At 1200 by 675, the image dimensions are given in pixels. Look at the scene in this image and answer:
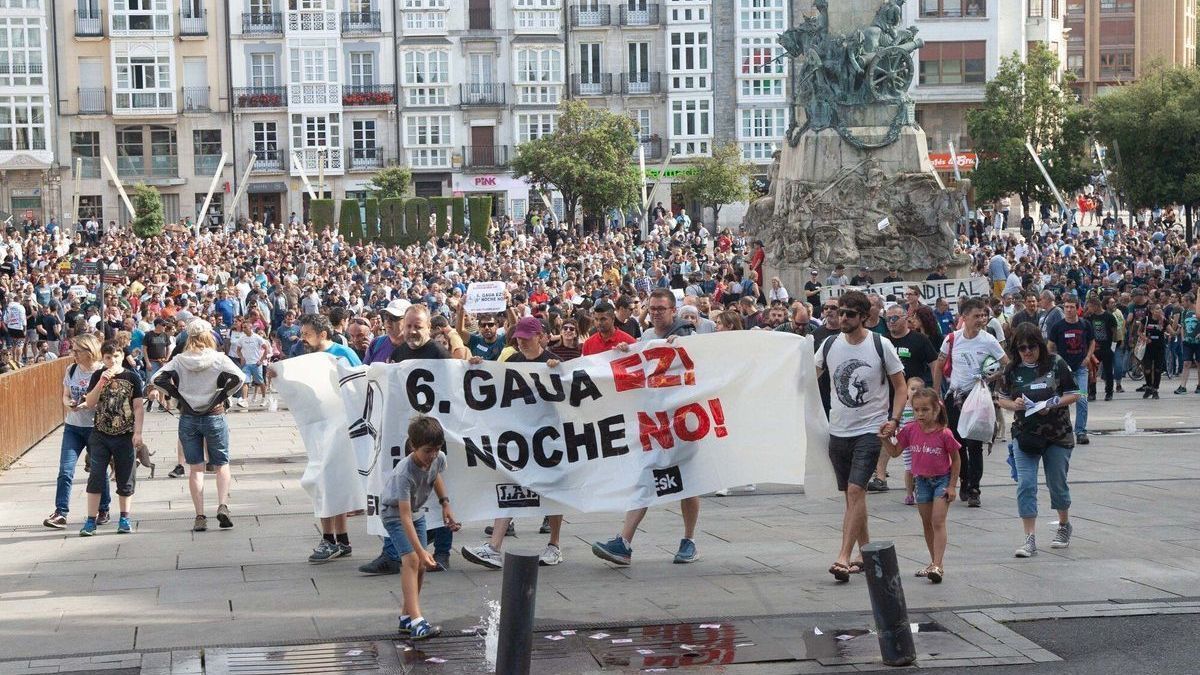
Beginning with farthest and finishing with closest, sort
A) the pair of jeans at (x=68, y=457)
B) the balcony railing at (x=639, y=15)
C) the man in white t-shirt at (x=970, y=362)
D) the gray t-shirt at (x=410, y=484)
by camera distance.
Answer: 1. the balcony railing at (x=639, y=15)
2. the man in white t-shirt at (x=970, y=362)
3. the pair of jeans at (x=68, y=457)
4. the gray t-shirt at (x=410, y=484)

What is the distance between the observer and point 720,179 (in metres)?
63.6

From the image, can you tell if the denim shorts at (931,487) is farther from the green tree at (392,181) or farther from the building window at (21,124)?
the building window at (21,124)

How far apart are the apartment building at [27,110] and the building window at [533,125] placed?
59.8ft

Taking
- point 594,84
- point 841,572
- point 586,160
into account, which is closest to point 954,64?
point 594,84

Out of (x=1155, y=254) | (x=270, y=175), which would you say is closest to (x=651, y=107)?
(x=270, y=175)

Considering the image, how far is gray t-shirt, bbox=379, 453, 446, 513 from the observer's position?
29.6ft

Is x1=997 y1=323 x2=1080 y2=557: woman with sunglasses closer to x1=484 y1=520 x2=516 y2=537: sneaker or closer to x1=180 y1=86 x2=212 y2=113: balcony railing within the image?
x1=484 y1=520 x2=516 y2=537: sneaker

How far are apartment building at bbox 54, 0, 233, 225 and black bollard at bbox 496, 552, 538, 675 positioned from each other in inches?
2437

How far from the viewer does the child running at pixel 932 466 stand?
10.2 metres

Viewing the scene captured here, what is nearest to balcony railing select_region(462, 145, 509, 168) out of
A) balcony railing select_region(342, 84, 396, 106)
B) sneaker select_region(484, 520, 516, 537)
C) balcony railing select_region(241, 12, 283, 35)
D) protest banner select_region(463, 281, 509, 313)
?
balcony railing select_region(342, 84, 396, 106)

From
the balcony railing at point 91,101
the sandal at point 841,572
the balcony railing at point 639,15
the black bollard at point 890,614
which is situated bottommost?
the sandal at point 841,572

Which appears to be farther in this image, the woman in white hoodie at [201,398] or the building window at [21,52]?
the building window at [21,52]

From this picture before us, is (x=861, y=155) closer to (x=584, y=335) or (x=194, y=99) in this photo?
(x=584, y=335)

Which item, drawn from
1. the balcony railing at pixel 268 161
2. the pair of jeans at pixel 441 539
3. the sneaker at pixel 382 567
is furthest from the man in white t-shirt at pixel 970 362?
the balcony railing at pixel 268 161
